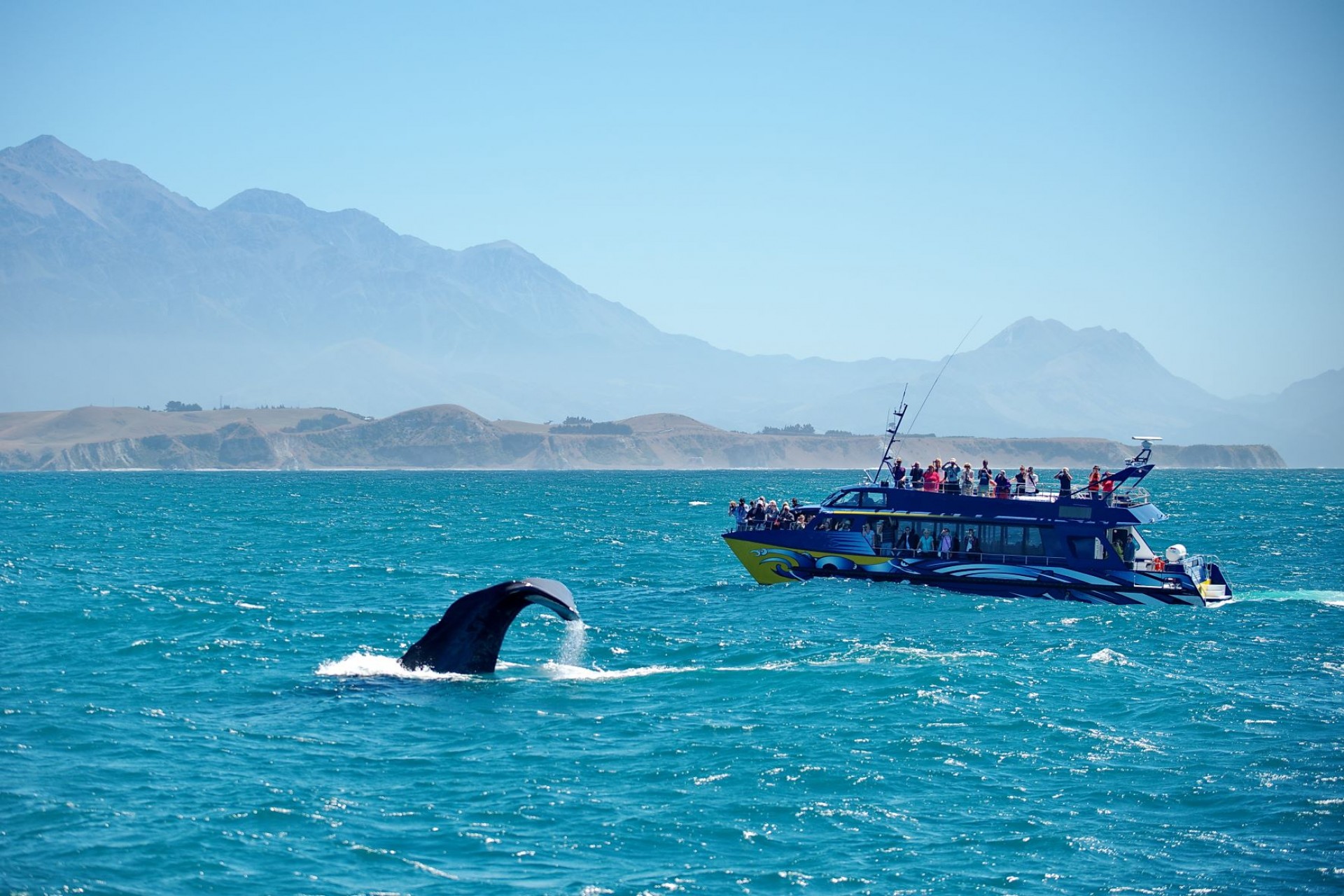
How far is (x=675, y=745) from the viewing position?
20.6 m

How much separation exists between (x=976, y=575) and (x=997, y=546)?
123cm

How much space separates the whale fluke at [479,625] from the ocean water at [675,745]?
1.31 feet

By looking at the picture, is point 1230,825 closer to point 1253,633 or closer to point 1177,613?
point 1253,633

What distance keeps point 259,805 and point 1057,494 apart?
31.3 metres

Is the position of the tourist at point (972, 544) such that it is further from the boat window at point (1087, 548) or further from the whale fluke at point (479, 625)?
the whale fluke at point (479, 625)

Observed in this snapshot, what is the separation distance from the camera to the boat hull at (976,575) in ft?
135

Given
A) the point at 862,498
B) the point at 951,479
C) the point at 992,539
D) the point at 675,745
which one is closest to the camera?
the point at 675,745

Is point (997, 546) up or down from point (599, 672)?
up

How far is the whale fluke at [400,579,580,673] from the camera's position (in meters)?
21.2

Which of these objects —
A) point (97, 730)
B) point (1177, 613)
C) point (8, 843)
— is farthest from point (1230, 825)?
point (1177, 613)

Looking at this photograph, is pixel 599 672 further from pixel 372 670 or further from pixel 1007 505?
pixel 1007 505

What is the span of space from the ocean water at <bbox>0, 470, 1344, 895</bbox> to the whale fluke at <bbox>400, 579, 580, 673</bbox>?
400 millimetres

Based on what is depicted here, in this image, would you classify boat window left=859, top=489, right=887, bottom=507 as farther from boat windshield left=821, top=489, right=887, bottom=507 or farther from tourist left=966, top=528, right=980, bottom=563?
tourist left=966, top=528, right=980, bottom=563

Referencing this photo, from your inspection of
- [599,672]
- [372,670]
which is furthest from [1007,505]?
[372,670]
